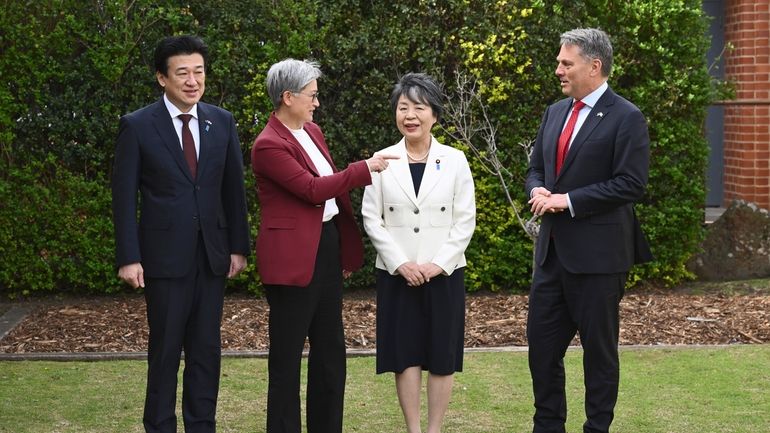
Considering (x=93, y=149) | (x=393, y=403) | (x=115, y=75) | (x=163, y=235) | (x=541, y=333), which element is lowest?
(x=393, y=403)

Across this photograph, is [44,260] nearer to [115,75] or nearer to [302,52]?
[115,75]

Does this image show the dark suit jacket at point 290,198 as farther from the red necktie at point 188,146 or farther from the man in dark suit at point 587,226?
the man in dark suit at point 587,226

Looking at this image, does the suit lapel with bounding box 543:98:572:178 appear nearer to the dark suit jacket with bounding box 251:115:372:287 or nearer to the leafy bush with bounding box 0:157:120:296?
the dark suit jacket with bounding box 251:115:372:287

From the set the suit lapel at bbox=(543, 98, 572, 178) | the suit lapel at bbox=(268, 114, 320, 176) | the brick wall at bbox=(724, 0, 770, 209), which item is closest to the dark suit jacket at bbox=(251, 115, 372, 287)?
the suit lapel at bbox=(268, 114, 320, 176)

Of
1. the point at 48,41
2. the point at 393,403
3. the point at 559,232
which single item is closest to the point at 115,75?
the point at 48,41

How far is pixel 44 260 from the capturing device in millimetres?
9938

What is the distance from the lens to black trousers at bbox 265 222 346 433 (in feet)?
19.0

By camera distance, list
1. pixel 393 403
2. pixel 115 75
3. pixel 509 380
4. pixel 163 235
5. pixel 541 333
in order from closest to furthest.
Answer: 1. pixel 163 235
2. pixel 541 333
3. pixel 393 403
4. pixel 509 380
5. pixel 115 75

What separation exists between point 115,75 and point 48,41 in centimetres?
61

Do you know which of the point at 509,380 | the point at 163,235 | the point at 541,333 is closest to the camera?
the point at 163,235

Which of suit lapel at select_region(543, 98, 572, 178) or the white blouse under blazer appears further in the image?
suit lapel at select_region(543, 98, 572, 178)

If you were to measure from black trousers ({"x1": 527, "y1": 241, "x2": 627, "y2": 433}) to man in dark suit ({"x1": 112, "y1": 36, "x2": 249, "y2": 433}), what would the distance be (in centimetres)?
162

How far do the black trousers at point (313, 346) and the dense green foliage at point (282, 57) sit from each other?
4.06 metres

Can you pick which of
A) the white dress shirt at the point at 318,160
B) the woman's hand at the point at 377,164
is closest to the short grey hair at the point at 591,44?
the woman's hand at the point at 377,164
